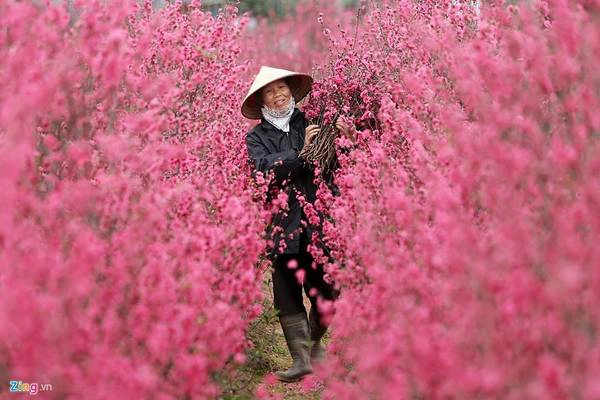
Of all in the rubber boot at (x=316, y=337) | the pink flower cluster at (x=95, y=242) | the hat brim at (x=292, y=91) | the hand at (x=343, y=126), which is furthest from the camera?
the hat brim at (x=292, y=91)

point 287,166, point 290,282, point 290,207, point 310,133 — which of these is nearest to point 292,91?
point 310,133

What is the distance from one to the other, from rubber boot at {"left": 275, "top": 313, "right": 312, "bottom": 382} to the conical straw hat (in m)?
1.49

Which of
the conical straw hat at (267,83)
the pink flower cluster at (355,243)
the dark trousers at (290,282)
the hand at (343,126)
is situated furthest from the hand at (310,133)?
the pink flower cluster at (355,243)

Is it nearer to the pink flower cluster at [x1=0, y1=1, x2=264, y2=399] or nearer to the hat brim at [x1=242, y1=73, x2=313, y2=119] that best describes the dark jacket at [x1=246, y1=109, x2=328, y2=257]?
the hat brim at [x1=242, y1=73, x2=313, y2=119]

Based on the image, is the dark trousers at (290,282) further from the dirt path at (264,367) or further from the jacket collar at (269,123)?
the jacket collar at (269,123)

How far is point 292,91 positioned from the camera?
539 cm

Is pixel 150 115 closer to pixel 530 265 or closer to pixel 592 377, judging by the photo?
pixel 530 265

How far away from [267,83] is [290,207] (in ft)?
2.82

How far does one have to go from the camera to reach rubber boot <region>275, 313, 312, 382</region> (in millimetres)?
4871

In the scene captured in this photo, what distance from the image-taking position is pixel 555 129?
287 centimetres

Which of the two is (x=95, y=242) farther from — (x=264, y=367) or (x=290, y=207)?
(x=264, y=367)

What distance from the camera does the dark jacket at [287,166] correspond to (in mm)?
4766

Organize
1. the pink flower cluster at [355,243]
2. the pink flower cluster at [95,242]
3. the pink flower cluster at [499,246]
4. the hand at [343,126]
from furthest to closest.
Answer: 1. the hand at [343,126]
2. the pink flower cluster at [95,242]
3. the pink flower cluster at [355,243]
4. the pink flower cluster at [499,246]

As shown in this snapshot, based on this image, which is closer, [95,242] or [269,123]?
[95,242]
